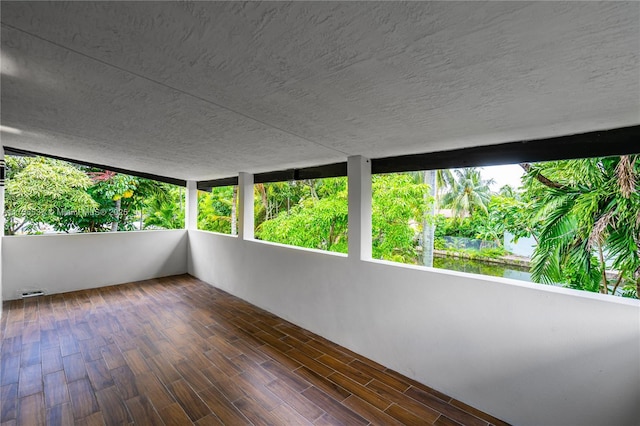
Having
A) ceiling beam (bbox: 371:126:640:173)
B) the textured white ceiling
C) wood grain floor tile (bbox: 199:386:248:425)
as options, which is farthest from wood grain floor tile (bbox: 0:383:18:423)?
ceiling beam (bbox: 371:126:640:173)

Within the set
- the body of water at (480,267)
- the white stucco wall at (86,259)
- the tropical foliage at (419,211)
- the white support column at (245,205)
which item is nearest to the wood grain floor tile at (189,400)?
the white support column at (245,205)

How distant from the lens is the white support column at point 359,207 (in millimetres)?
2803

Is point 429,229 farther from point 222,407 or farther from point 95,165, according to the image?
point 95,165

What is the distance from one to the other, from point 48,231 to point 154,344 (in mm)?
6690

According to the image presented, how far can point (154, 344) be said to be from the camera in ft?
9.58

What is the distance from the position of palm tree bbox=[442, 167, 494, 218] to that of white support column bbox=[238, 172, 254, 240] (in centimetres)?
614

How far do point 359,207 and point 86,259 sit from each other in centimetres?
492

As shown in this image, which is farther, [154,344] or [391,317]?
[154,344]

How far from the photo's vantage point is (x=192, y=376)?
239 centimetres

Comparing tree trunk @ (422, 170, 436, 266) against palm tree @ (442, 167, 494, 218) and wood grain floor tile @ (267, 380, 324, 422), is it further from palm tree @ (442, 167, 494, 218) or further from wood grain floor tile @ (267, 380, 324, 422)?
wood grain floor tile @ (267, 380, 324, 422)

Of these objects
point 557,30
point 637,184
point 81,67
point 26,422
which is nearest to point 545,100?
point 557,30

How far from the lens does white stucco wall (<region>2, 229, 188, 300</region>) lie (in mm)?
4203

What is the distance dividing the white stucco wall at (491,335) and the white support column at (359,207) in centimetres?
15

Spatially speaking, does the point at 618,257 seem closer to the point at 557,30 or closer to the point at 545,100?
the point at 545,100
